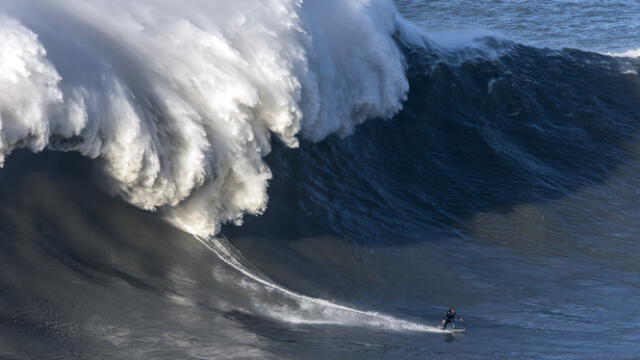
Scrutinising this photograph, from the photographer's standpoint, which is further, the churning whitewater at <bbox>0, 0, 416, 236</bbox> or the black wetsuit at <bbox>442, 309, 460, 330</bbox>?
the black wetsuit at <bbox>442, 309, 460, 330</bbox>

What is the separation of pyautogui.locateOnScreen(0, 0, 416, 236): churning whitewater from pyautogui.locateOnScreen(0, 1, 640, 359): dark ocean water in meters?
0.54

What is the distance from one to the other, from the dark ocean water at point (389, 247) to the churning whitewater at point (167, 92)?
0.54 metres

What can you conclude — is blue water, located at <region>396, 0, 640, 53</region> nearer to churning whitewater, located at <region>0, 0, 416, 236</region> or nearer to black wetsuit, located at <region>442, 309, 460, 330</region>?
churning whitewater, located at <region>0, 0, 416, 236</region>

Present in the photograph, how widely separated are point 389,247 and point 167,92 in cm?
471

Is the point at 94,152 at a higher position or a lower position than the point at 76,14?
lower

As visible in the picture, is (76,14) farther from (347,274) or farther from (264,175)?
(347,274)

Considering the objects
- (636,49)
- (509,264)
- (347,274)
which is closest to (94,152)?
(347,274)

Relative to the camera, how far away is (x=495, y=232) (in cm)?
1852

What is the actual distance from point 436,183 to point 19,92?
9565 mm

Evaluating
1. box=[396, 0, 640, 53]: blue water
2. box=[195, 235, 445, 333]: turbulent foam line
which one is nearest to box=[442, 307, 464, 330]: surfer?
box=[195, 235, 445, 333]: turbulent foam line

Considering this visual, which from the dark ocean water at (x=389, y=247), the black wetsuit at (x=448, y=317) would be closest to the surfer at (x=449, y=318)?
the black wetsuit at (x=448, y=317)

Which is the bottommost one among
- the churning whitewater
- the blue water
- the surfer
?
the surfer

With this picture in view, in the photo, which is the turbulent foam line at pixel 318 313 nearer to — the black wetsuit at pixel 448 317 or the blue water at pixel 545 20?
the black wetsuit at pixel 448 317

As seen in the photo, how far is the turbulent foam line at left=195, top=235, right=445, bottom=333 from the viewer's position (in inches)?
541
